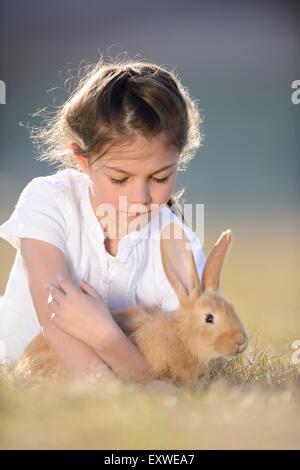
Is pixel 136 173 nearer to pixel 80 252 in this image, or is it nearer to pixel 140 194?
pixel 140 194

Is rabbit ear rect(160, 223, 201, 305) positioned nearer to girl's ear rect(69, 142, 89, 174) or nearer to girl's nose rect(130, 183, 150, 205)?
girl's nose rect(130, 183, 150, 205)

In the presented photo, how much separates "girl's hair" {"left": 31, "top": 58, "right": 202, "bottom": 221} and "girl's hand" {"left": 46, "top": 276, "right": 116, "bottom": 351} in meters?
0.33

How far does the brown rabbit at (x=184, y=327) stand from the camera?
1.69 metres

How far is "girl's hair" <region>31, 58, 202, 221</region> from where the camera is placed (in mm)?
1806

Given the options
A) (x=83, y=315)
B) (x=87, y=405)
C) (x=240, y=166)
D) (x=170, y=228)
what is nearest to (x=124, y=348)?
(x=83, y=315)

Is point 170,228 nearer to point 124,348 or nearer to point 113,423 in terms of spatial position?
point 124,348

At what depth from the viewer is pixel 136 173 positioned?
1.76 m

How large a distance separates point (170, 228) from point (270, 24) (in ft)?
1.82

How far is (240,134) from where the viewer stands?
2.69m

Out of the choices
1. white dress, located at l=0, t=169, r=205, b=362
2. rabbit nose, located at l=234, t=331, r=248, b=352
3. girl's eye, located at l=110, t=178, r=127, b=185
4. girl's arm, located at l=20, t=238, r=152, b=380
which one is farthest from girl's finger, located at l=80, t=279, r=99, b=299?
rabbit nose, located at l=234, t=331, r=248, b=352

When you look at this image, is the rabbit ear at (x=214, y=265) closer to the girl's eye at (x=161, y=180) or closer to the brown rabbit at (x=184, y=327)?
the brown rabbit at (x=184, y=327)

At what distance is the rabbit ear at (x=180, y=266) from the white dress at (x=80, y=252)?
128 millimetres

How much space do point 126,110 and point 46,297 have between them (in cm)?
48

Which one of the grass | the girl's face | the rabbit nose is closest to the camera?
the grass
